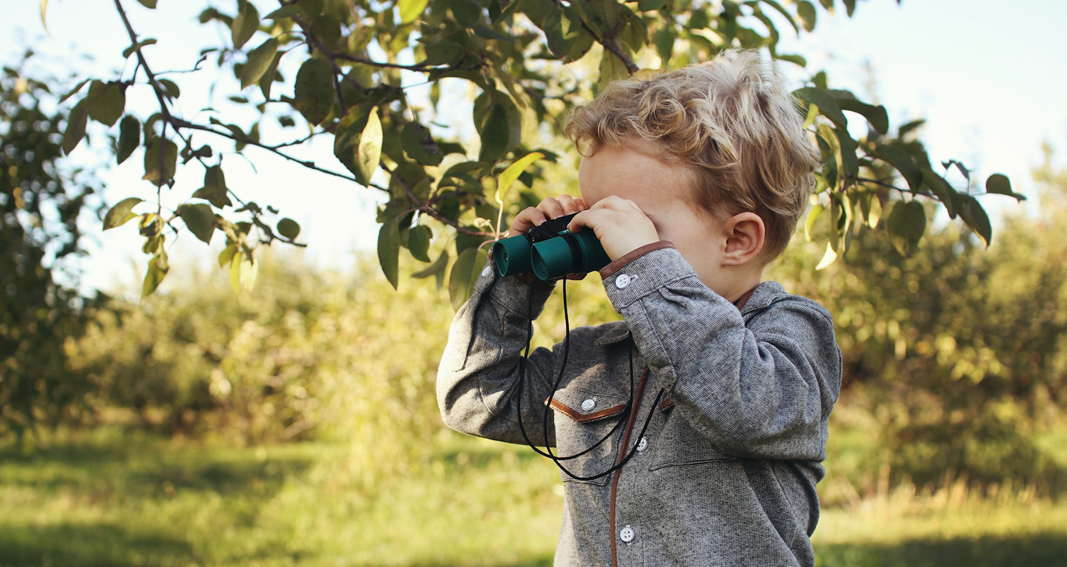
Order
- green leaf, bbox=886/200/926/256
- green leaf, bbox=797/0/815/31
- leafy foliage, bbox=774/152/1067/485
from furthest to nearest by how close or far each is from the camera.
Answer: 1. leafy foliage, bbox=774/152/1067/485
2. green leaf, bbox=797/0/815/31
3. green leaf, bbox=886/200/926/256

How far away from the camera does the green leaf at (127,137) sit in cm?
146

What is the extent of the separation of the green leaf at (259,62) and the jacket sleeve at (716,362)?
2.63ft

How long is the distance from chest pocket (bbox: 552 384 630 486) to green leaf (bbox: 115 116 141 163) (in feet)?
3.20

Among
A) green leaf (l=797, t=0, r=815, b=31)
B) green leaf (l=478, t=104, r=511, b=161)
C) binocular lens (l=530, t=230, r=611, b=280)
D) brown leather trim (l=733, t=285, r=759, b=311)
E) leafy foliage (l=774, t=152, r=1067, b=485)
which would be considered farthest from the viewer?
leafy foliage (l=774, t=152, r=1067, b=485)

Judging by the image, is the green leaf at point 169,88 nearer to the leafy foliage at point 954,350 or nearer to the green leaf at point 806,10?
the green leaf at point 806,10

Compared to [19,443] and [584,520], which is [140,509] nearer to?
[19,443]

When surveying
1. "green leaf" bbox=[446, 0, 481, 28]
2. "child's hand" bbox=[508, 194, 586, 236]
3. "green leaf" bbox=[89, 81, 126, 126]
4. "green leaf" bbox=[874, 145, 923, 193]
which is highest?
"green leaf" bbox=[446, 0, 481, 28]

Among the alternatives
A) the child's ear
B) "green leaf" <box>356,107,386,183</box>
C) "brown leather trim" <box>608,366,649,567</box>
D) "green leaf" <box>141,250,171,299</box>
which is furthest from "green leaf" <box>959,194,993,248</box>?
"green leaf" <box>141,250,171,299</box>

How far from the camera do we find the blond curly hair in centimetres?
105

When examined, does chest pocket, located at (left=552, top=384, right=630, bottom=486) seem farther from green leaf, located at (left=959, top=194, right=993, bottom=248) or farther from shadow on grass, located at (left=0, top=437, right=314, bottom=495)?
shadow on grass, located at (left=0, top=437, right=314, bottom=495)

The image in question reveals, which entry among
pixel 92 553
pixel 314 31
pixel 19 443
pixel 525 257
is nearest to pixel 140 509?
pixel 92 553

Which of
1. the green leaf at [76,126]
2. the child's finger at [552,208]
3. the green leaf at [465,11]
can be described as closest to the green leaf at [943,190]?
the child's finger at [552,208]

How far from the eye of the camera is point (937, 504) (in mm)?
6281

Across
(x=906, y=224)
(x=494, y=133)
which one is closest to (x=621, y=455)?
(x=494, y=133)
